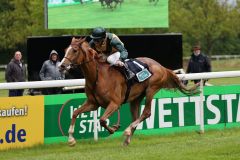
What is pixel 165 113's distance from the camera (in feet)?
40.0

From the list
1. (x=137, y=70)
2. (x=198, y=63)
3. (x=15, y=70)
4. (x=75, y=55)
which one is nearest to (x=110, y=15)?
(x=198, y=63)

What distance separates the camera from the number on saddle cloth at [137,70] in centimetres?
1040

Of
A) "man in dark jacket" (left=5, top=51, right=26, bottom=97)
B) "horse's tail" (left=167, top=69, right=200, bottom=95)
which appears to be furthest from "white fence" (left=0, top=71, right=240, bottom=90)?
"man in dark jacket" (left=5, top=51, right=26, bottom=97)

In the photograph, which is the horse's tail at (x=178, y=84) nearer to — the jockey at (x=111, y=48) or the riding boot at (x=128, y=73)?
the riding boot at (x=128, y=73)

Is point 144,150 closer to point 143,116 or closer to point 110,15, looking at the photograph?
point 143,116

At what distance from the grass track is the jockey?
4.20 feet

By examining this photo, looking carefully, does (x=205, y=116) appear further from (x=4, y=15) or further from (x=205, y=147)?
(x=4, y=15)

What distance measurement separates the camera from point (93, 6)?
57.7 feet

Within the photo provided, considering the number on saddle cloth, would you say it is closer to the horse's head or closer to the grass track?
the horse's head

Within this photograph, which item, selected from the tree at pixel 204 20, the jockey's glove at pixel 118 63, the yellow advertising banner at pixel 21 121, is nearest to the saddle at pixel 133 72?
the jockey's glove at pixel 118 63

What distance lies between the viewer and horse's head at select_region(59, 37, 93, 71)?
30.9ft

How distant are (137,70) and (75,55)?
1.22 meters

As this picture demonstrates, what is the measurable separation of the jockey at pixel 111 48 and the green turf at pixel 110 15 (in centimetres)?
712

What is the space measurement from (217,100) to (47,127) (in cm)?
337
